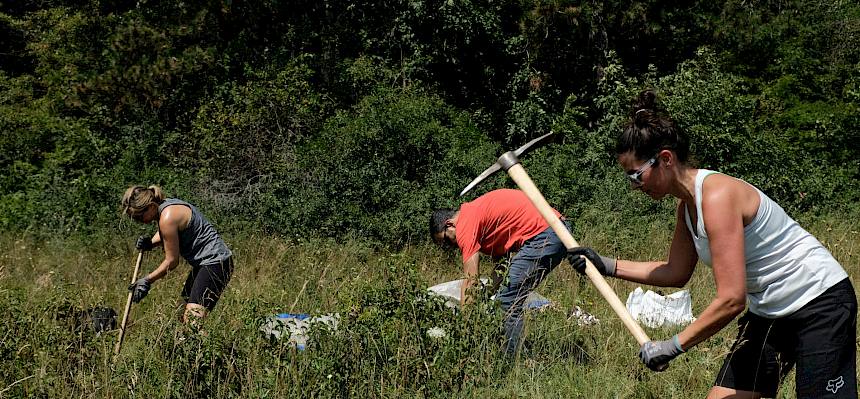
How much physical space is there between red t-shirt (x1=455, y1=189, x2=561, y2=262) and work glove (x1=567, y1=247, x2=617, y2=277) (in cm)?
129

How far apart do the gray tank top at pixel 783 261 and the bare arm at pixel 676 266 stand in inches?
10.5

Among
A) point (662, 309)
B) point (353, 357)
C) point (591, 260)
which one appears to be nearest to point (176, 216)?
point (353, 357)

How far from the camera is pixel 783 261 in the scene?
105 inches

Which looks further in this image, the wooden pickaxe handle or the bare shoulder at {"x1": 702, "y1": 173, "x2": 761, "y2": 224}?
the wooden pickaxe handle

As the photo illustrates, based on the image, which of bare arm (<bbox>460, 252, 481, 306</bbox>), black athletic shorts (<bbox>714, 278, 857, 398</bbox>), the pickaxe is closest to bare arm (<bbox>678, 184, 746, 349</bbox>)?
black athletic shorts (<bbox>714, 278, 857, 398</bbox>)

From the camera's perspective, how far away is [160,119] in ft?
38.1

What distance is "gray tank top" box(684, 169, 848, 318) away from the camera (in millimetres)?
2646

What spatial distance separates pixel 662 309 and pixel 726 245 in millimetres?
3131

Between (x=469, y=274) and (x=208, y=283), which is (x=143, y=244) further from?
(x=469, y=274)

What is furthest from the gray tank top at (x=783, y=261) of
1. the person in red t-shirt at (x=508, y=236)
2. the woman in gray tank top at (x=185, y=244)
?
the woman in gray tank top at (x=185, y=244)

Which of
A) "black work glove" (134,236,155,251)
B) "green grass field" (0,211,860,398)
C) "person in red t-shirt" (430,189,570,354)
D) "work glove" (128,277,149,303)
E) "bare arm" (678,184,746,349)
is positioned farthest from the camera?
"black work glove" (134,236,155,251)

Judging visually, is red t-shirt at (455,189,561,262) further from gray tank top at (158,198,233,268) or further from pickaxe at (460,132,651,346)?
gray tank top at (158,198,233,268)

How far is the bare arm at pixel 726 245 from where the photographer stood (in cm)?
251

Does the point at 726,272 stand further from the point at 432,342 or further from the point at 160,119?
the point at 160,119
